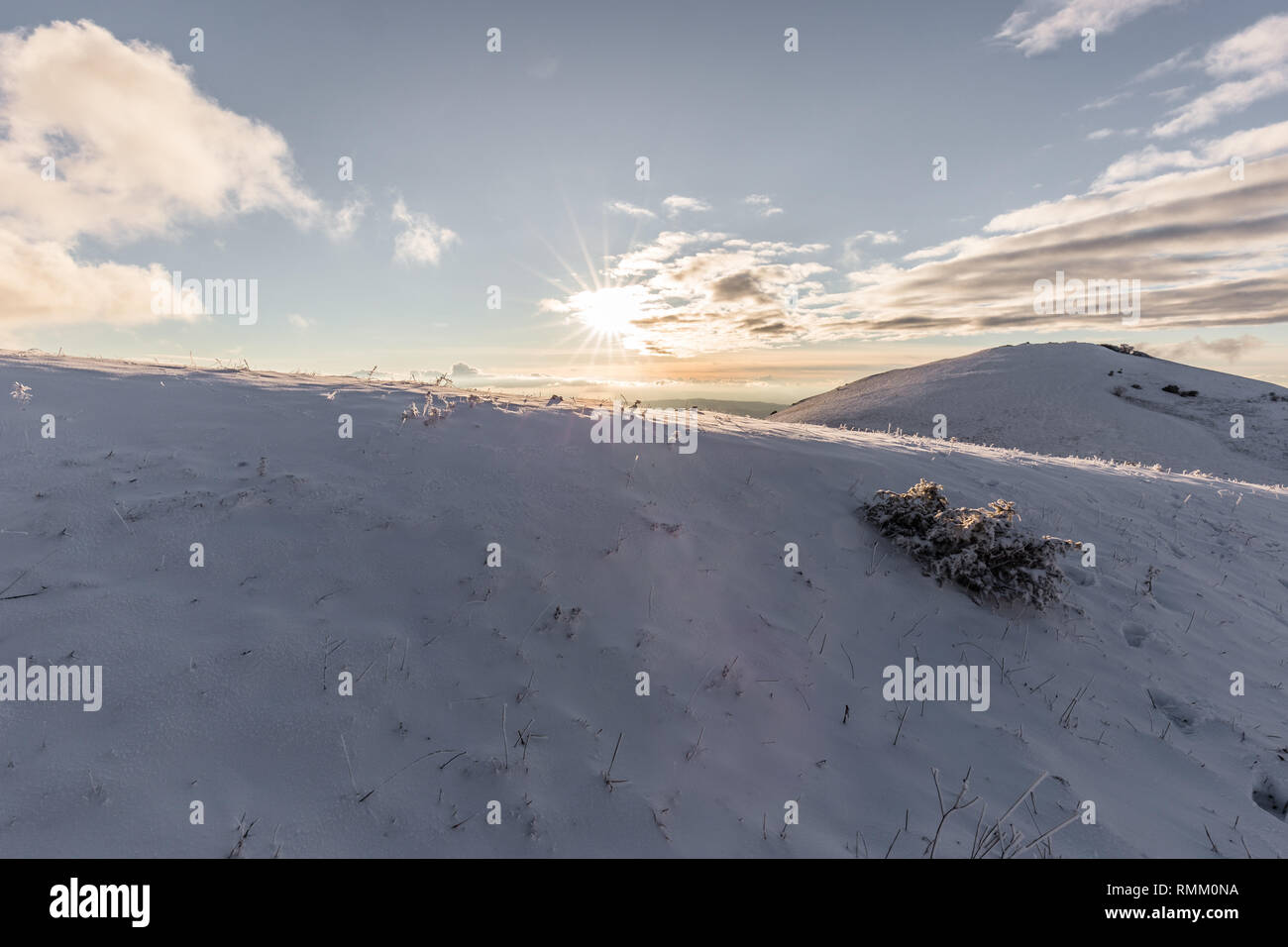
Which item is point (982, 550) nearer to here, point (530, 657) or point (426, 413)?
point (530, 657)

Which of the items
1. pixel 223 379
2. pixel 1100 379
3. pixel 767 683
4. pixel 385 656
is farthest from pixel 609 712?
pixel 1100 379

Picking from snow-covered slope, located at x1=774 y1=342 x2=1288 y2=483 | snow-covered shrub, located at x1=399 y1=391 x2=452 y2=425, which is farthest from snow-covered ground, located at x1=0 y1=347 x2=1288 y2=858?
snow-covered slope, located at x1=774 y1=342 x2=1288 y2=483

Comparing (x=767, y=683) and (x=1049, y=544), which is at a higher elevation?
(x=1049, y=544)

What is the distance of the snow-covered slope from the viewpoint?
37938 mm

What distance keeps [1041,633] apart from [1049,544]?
3.68 ft

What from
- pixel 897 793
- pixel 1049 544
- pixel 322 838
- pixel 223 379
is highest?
pixel 223 379

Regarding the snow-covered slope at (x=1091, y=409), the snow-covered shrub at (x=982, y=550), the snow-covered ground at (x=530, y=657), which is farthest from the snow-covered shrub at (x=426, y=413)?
the snow-covered slope at (x=1091, y=409)

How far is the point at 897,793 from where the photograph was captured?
3.94 metres

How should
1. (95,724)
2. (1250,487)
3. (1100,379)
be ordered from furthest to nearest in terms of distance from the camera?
1. (1100,379)
2. (1250,487)
3. (95,724)

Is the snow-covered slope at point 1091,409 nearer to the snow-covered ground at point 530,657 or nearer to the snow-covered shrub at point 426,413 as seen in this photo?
the snow-covered ground at point 530,657

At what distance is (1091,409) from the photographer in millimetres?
43594

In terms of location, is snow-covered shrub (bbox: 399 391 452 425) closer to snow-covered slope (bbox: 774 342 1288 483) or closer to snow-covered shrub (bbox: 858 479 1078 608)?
snow-covered shrub (bbox: 858 479 1078 608)

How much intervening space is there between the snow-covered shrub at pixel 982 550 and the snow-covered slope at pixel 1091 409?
3515cm

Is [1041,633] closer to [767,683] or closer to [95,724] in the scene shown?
[767,683]
